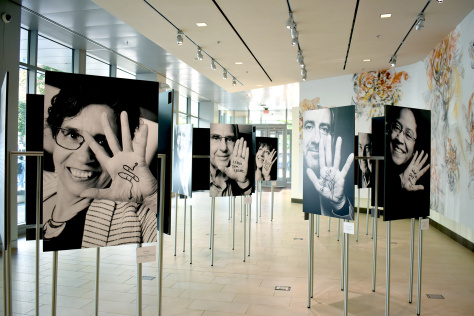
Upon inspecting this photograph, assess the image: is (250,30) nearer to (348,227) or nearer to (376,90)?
(348,227)

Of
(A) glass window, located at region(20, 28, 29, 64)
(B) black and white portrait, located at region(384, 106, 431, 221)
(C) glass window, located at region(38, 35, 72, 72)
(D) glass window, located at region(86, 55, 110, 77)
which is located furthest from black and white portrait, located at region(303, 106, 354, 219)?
(D) glass window, located at region(86, 55, 110, 77)

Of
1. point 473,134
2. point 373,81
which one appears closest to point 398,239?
point 473,134

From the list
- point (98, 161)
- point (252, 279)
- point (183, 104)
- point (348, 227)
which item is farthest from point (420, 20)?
point (183, 104)

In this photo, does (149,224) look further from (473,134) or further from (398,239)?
(398,239)

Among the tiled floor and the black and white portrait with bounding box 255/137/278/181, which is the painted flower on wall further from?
the tiled floor

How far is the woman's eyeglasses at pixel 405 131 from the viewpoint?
3.49m

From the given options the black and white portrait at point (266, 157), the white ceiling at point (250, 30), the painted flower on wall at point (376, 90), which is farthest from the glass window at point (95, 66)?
the painted flower on wall at point (376, 90)

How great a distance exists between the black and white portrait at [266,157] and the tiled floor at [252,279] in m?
2.17

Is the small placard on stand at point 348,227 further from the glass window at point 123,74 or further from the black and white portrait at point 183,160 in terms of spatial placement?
the glass window at point 123,74

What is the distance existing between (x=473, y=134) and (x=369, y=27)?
2.41 meters

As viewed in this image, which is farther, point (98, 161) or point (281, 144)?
point (281, 144)

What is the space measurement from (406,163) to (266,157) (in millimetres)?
5803

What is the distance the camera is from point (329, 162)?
361 centimetres

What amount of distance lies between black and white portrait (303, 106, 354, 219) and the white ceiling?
2.44 metres
